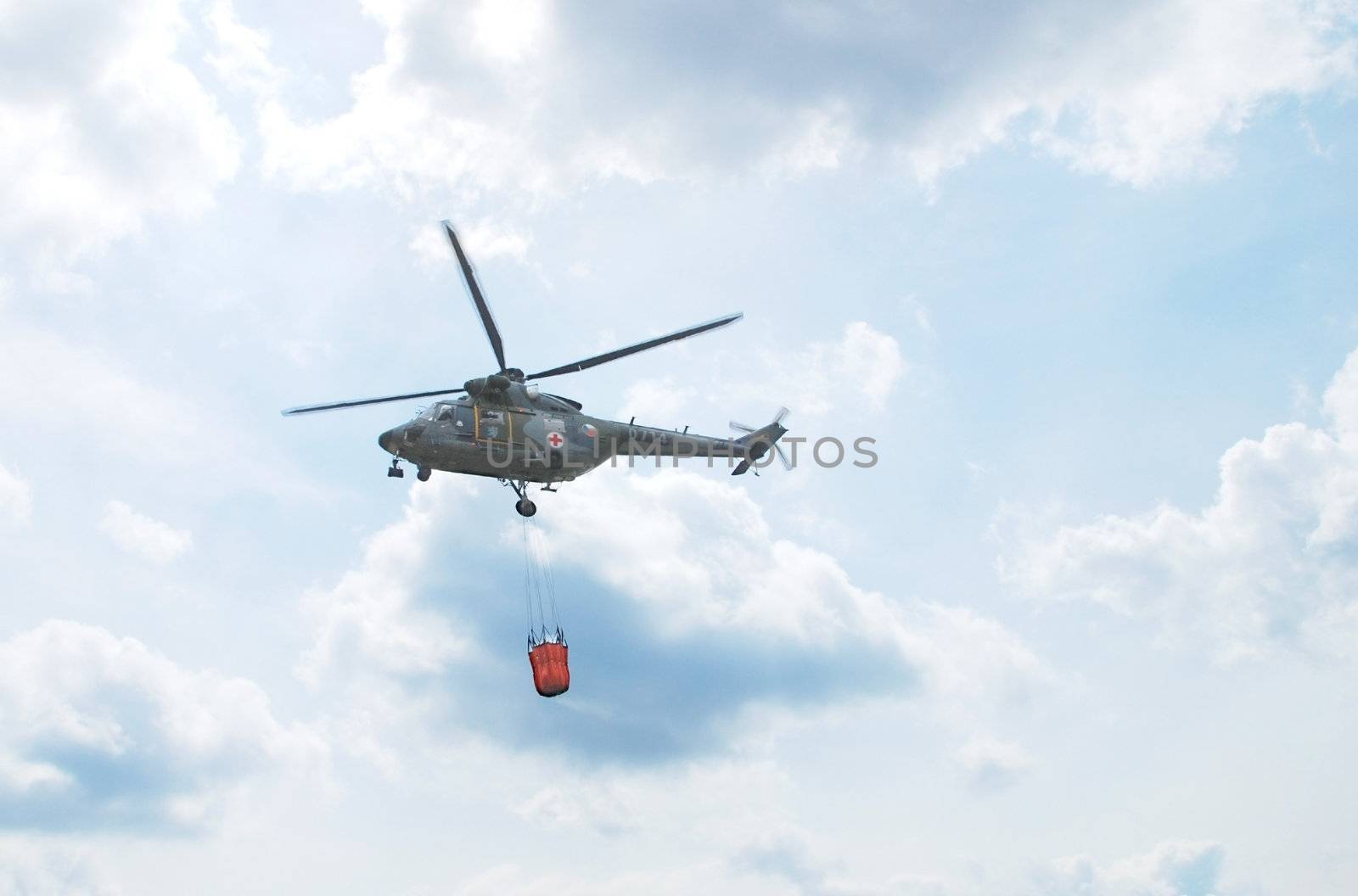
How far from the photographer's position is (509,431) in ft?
143

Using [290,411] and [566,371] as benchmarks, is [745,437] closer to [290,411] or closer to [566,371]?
[566,371]

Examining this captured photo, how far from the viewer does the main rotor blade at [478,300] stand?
41.1 metres

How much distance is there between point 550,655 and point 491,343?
43.0 feet

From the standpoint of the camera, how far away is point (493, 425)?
4322 cm

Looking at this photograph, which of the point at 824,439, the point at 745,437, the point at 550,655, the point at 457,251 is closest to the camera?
the point at 550,655

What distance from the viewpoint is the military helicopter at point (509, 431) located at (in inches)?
1652

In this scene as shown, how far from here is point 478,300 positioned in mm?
42562

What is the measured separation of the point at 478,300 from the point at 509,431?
206 inches

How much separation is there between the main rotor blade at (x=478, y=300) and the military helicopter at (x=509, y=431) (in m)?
0.03

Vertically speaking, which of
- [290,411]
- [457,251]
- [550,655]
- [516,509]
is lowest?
[550,655]

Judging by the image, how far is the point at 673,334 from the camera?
45.8 m

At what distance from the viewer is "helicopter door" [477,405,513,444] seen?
42.9 meters

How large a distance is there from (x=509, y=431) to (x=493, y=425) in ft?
2.37

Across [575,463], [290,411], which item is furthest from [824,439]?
[290,411]
